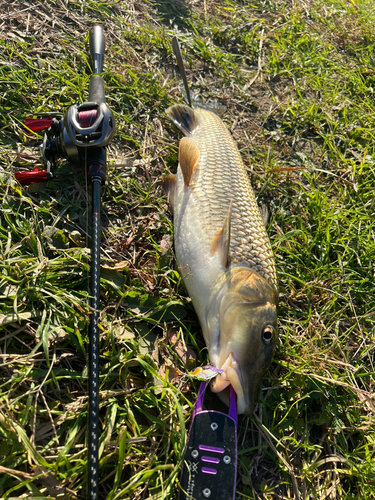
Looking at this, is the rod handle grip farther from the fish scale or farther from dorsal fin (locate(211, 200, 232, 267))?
dorsal fin (locate(211, 200, 232, 267))

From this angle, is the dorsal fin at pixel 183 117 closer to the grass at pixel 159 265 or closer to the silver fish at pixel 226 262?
the grass at pixel 159 265

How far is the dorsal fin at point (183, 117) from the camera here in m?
3.37

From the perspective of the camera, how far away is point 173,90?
3840 millimetres

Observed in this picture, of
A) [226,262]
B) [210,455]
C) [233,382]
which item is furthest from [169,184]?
[210,455]

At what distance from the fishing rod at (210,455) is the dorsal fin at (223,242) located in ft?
2.48

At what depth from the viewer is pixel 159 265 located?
103 inches

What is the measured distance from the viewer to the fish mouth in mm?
2051

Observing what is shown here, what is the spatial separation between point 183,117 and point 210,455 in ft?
9.50

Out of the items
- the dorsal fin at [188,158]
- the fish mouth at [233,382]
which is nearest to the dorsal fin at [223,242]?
the dorsal fin at [188,158]

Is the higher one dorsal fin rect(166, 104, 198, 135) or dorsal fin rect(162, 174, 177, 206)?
dorsal fin rect(166, 104, 198, 135)

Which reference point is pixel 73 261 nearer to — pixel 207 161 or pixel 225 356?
pixel 225 356

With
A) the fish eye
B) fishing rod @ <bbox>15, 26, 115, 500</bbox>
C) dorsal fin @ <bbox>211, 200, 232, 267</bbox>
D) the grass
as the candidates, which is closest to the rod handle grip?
the grass

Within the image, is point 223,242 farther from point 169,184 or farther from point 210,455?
point 210,455

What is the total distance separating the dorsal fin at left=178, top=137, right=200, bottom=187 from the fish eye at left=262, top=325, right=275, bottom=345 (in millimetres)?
1295
